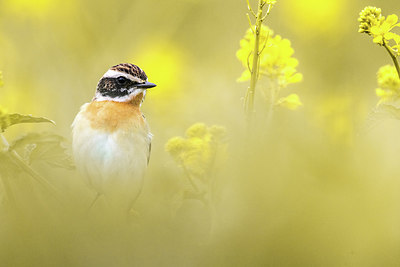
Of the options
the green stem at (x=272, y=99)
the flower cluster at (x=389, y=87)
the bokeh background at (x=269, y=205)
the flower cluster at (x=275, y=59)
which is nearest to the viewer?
the bokeh background at (x=269, y=205)

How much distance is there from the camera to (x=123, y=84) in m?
2.88

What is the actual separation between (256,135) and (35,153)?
0.64 metres

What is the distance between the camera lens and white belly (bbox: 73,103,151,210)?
8.37 feet

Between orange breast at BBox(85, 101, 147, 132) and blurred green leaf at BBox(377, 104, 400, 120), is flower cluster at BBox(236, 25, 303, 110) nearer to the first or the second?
blurred green leaf at BBox(377, 104, 400, 120)

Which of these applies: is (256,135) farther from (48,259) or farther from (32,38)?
(32,38)

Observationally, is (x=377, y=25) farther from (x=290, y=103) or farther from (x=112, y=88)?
(x=112, y=88)

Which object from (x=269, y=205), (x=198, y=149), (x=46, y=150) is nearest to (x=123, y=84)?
(x=198, y=149)

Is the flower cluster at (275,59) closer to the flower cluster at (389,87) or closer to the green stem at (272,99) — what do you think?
the green stem at (272,99)

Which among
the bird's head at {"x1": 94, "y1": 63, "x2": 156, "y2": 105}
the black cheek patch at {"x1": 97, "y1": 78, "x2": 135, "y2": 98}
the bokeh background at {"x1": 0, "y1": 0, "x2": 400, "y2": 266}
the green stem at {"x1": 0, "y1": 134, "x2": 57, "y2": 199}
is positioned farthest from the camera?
the black cheek patch at {"x1": 97, "y1": 78, "x2": 135, "y2": 98}

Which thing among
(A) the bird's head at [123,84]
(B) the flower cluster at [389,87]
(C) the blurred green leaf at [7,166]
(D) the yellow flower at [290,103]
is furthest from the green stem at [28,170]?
(A) the bird's head at [123,84]

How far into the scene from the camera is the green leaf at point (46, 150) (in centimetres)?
167

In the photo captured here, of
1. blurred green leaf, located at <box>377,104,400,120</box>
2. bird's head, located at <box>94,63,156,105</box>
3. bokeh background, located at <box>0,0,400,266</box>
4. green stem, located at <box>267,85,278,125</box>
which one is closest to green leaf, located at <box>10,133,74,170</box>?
bokeh background, located at <box>0,0,400,266</box>

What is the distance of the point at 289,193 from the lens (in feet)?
4.22

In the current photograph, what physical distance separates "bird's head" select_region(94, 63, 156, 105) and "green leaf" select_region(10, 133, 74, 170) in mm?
1016
